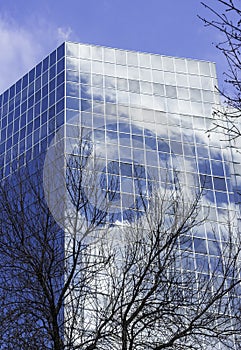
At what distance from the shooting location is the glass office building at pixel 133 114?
42.8 meters

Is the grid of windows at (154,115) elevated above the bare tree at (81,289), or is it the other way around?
the grid of windows at (154,115)

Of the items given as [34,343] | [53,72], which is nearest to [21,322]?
[34,343]

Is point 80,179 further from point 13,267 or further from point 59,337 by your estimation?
point 59,337

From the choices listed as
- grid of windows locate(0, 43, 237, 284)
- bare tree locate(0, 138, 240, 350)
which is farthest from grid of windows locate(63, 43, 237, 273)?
bare tree locate(0, 138, 240, 350)

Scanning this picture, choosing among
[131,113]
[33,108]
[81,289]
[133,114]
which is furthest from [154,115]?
[81,289]

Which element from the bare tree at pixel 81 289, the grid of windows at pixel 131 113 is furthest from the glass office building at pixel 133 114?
the bare tree at pixel 81 289

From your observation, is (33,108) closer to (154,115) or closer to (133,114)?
(133,114)

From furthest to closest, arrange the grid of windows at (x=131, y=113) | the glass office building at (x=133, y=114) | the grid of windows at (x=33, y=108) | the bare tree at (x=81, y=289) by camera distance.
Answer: the grid of windows at (x=33, y=108)
the grid of windows at (x=131, y=113)
the glass office building at (x=133, y=114)
the bare tree at (x=81, y=289)

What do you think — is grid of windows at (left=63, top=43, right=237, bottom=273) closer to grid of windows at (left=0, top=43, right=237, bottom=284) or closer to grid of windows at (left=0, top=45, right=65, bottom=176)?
grid of windows at (left=0, top=43, right=237, bottom=284)

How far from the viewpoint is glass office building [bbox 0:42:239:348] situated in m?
42.8

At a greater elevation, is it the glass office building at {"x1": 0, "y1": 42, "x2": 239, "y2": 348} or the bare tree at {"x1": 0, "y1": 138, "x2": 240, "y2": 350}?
the glass office building at {"x1": 0, "y1": 42, "x2": 239, "y2": 348}

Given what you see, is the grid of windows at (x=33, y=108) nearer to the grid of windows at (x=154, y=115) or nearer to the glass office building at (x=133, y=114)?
the glass office building at (x=133, y=114)

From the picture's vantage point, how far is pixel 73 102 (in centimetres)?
4391

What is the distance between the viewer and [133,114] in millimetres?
45188
